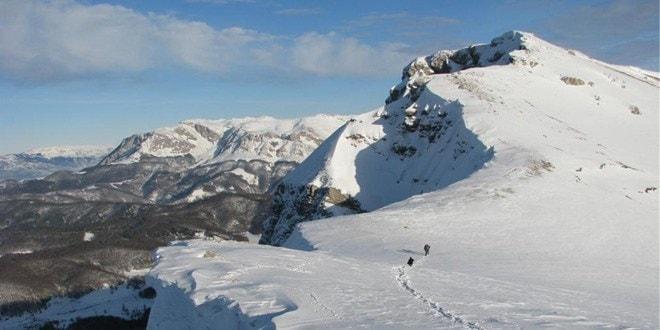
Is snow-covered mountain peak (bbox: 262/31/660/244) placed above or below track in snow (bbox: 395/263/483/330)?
above

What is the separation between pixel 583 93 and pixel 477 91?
76.5ft

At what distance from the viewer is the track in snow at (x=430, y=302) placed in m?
20.2

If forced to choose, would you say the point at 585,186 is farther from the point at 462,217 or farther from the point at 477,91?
the point at 477,91

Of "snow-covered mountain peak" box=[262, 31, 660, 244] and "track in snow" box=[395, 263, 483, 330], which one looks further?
"snow-covered mountain peak" box=[262, 31, 660, 244]

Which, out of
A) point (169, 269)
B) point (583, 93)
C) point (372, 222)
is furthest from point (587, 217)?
point (583, 93)

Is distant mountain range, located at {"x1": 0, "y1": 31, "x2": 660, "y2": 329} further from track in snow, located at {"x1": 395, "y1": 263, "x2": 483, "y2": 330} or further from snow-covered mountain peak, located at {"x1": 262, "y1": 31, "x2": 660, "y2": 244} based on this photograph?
snow-covered mountain peak, located at {"x1": 262, "y1": 31, "x2": 660, "y2": 244}

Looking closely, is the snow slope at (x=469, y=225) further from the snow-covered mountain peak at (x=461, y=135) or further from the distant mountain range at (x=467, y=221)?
the snow-covered mountain peak at (x=461, y=135)

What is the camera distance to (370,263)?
33312 millimetres

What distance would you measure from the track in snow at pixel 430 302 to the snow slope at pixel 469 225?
99 millimetres

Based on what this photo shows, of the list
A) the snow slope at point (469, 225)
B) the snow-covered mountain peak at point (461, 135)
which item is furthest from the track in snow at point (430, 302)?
the snow-covered mountain peak at point (461, 135)

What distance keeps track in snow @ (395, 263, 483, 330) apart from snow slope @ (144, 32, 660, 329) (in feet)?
0.33

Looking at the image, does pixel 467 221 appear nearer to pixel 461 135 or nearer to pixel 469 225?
pixel 469 225

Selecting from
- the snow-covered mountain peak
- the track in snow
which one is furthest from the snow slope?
the snow-covered mountain peak

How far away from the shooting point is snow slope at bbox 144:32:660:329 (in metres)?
22.8
